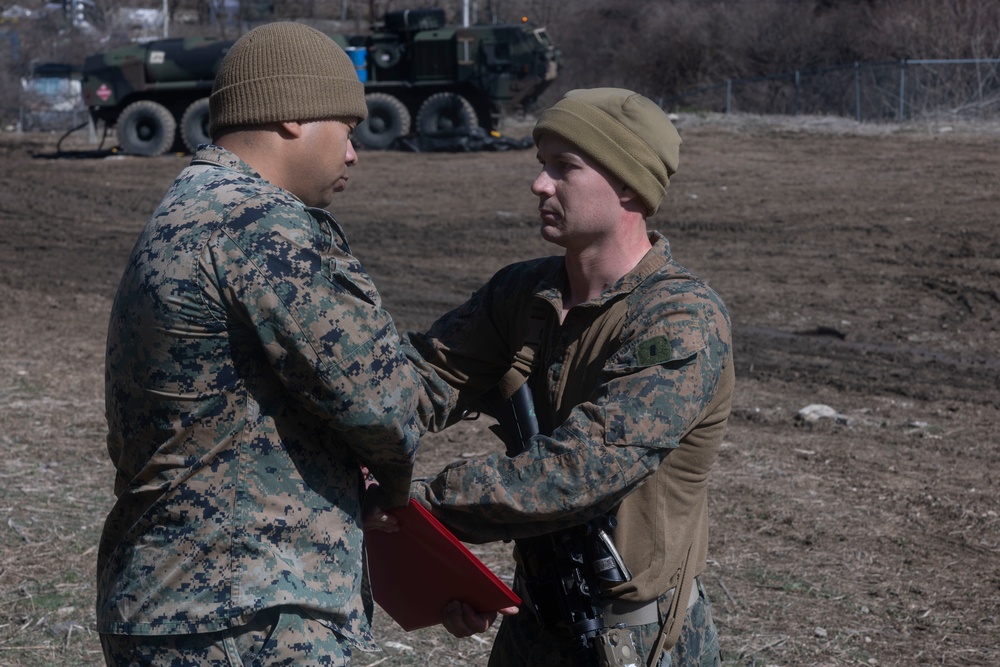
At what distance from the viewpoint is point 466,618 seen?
8.04 feet

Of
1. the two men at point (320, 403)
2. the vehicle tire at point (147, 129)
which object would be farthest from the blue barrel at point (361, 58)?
the two men at point (320, 403)

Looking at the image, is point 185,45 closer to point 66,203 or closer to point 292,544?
point 66,203

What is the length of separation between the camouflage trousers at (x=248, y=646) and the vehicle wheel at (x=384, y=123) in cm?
2169

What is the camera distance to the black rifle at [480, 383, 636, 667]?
2.40m

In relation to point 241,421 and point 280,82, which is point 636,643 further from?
point 280,82

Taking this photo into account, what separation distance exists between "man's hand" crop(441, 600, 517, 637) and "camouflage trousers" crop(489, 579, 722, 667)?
0.17 metres

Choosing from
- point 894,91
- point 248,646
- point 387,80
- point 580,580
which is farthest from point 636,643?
point 894,91

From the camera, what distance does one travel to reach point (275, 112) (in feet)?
7.04

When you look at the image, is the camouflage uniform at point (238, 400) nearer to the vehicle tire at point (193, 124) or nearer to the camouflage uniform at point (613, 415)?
the camouflage uniform at point (613, 415)

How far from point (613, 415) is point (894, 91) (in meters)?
25.9

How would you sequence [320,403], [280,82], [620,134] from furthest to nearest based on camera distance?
[620,134]
[280,82]
[320,403]

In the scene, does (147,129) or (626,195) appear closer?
(626,195)

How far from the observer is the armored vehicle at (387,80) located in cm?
2322

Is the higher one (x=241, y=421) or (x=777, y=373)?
(x=241, y=421)
